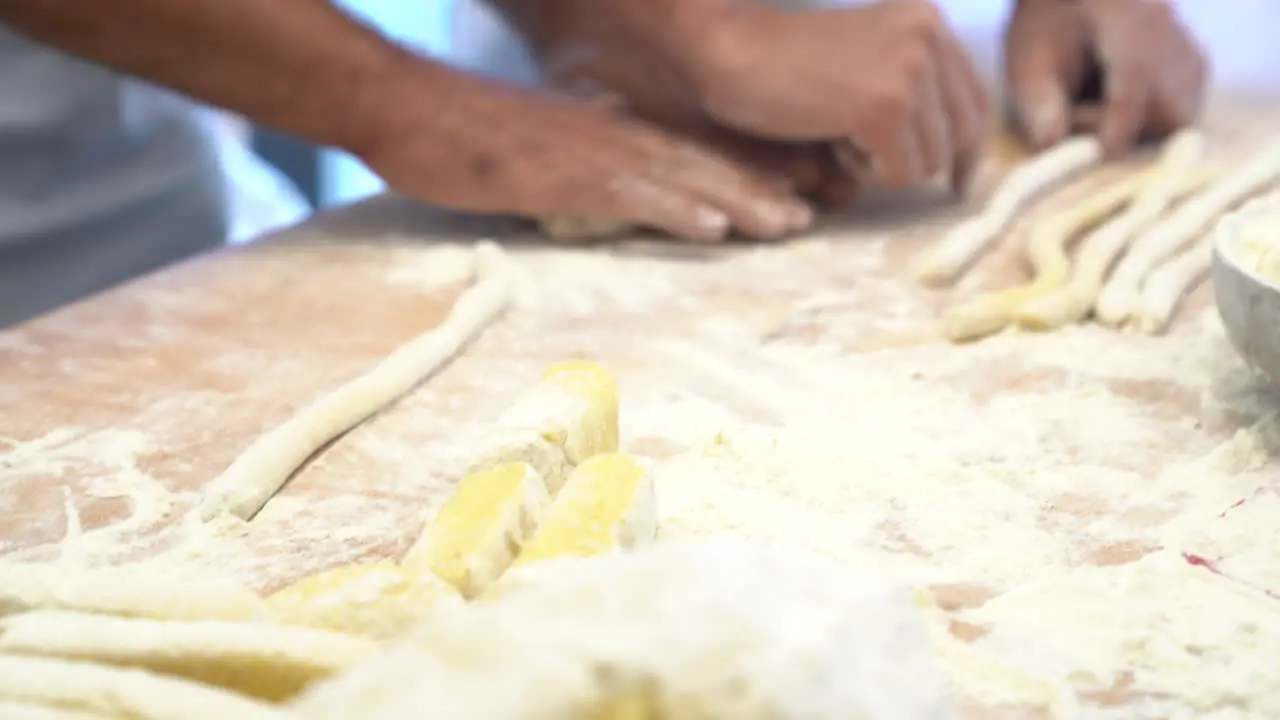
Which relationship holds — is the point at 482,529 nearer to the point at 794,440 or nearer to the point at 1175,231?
the point at 794,440

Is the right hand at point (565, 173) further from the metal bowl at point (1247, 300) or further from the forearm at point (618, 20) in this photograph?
the metal bowl at point (1247, 300)

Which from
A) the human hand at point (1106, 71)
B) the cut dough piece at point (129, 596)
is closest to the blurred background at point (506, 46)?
the human hand at point (1106, 71)

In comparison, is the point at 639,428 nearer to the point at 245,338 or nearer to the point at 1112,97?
the point at 245,338

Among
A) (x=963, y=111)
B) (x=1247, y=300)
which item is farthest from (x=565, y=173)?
(x=1247, y=300)

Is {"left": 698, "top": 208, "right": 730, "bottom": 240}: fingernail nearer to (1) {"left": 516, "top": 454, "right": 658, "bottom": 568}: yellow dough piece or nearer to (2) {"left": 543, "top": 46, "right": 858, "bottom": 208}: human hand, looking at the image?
(2) {"left": 543, "top": 46, "right": 858, "bottom": 208}: human hand

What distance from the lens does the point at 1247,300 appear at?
2.00 ft

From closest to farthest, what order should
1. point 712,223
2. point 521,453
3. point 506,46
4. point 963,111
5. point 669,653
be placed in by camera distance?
point 669,653 < point 521,453 < point 712,223 < point 963,111 < point 506,46

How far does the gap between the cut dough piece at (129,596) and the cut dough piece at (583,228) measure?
2.27ft

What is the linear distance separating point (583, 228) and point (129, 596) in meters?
0.72

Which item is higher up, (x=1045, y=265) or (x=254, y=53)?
(x=254, y=53)

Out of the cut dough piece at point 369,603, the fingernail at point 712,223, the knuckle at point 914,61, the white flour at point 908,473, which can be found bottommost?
the white flour at point 908,473

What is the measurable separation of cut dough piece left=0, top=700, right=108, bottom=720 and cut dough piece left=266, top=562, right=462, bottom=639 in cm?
7

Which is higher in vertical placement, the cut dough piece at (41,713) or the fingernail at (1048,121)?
the fingernail at (1048,121)

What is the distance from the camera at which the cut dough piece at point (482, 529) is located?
453 millimetres
